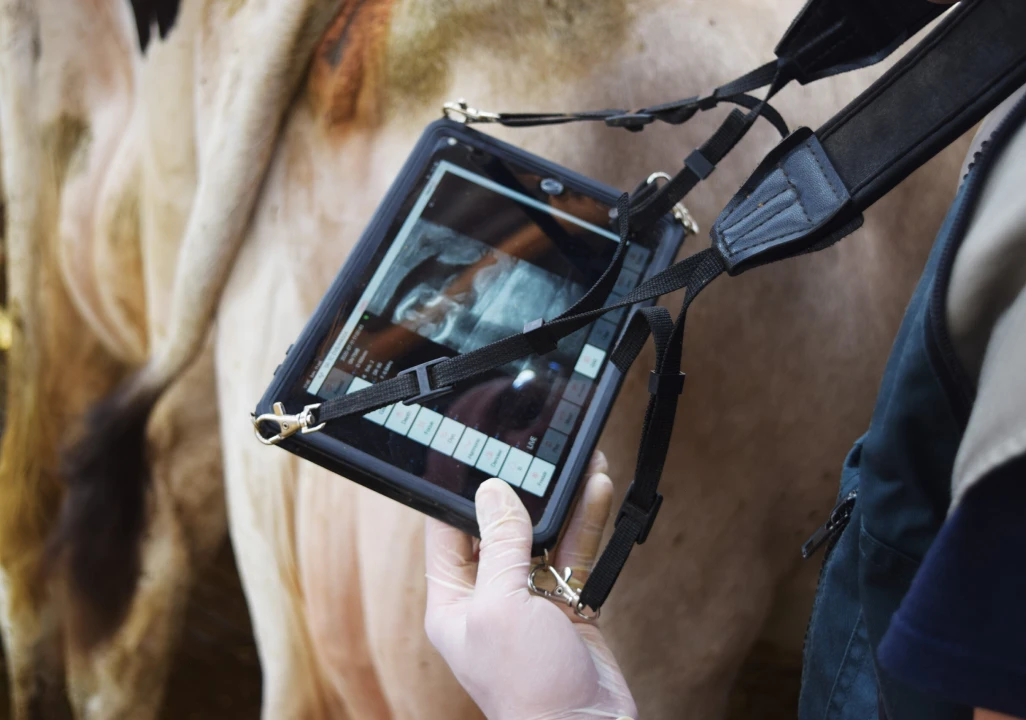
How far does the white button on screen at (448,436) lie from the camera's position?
1.46 ft

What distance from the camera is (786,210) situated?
0.37m

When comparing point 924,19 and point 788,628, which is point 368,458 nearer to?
point 924,19

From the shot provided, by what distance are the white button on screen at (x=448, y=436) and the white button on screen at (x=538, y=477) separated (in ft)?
0.14

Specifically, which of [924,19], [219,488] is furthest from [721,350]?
[219,488]

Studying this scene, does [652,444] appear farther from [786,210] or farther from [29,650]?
[29,650]

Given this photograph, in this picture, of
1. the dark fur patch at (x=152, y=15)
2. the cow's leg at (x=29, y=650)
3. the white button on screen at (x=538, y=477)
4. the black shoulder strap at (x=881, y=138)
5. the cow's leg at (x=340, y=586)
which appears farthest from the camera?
the cow's leg at (x=29, y=650)

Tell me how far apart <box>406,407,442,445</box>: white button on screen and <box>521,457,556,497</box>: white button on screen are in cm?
6

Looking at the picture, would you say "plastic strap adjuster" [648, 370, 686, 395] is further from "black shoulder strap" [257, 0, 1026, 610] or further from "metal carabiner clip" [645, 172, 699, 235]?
"metal carabiner clip" [645, 172, 699, 235]

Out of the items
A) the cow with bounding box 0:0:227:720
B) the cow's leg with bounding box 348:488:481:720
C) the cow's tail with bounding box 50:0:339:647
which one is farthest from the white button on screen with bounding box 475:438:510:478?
the cow with bounding box 0:0:227:720

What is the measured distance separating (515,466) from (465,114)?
0.23 metres

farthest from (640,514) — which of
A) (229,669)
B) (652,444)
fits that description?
(229,669)

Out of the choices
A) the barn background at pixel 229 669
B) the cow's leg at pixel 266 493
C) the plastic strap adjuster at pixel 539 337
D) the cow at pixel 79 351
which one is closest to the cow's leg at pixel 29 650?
the cow at pixel 79 351

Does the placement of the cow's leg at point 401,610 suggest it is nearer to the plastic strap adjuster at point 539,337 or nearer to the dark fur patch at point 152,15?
the plastic strap adjuster at point 539,337

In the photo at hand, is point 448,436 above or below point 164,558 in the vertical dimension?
above
